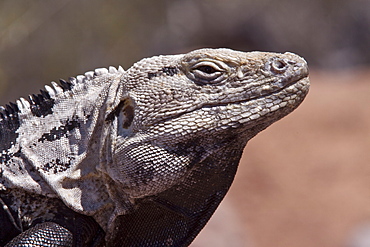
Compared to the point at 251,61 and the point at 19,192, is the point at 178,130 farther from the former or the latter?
the point at 19,192

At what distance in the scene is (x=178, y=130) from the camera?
3.38 m

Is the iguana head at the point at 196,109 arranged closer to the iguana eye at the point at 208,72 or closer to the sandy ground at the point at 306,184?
the iguana eye at the point at 208,72

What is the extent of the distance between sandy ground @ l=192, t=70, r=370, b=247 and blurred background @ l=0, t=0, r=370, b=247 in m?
0.02

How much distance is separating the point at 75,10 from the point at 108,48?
4.01 ft

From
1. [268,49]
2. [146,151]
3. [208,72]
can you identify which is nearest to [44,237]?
[146,151]

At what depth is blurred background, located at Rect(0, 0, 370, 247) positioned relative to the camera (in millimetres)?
10550

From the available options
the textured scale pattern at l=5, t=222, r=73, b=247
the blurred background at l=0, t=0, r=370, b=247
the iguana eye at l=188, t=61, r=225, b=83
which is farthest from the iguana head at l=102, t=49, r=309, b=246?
the blurred background at l=0, t=0, r=370, b=247

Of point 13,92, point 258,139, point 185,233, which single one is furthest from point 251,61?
point 13,92

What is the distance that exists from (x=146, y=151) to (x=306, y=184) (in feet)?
27.4

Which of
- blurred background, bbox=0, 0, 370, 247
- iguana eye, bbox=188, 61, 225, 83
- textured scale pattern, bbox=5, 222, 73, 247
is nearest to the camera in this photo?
textured scale pattern, bbox=5, 222, 73, 247

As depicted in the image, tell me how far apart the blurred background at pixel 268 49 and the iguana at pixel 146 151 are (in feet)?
16.7

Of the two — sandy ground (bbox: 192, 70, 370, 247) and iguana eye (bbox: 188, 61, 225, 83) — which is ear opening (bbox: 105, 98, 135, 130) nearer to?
iguana eye (bbox: 188, 61, 225, 83)

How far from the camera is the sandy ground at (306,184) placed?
1010 centimetres

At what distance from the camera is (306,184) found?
11352mm
